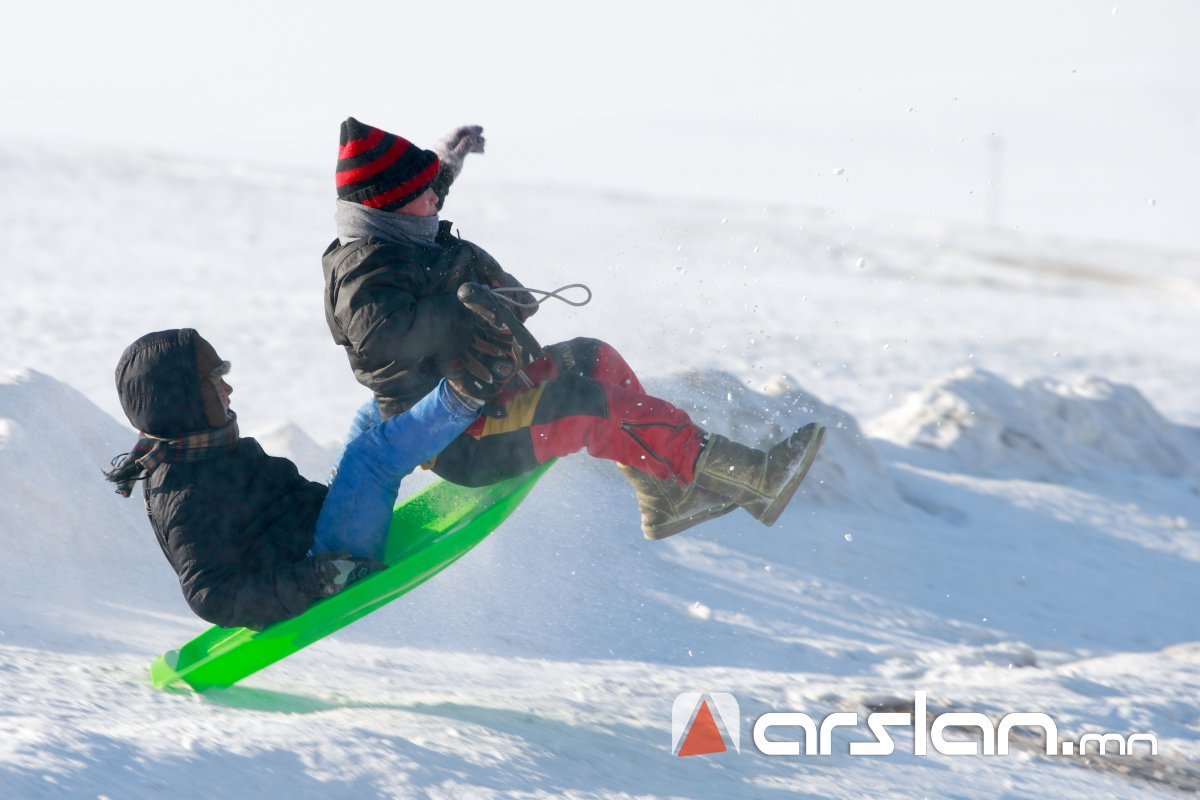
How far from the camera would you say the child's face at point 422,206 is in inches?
126

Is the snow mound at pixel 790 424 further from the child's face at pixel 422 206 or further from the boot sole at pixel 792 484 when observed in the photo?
the child's face at pixel 422 206

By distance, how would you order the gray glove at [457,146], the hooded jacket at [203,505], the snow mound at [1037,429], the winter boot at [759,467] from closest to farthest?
the hooded jacket at [203,505]
the winter boot at [759,467]
the gray glove at [457,146]
the snow mound at [1037,429]

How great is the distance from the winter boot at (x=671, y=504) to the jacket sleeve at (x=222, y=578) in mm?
1063

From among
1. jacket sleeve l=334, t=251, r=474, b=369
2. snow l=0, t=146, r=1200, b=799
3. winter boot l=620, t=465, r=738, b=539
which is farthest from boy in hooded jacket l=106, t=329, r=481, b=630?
winter boot l=620, t=465, r=738, b=539

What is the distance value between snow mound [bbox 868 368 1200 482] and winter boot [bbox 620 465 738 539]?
4.17m

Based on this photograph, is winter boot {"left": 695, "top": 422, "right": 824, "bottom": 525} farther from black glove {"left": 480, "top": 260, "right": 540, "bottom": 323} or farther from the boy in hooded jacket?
the boy in hooded jacket

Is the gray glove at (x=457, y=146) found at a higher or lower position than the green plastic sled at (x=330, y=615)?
higher

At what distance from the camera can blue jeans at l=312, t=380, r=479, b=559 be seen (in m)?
3.13

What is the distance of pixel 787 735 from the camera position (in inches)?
132

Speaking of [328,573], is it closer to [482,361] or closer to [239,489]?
[239,489]

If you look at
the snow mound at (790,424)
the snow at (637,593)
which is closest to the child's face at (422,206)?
the snow at (637,593)

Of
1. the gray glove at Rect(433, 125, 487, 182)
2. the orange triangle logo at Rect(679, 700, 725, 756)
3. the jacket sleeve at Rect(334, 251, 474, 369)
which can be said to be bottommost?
the orange triangle logo at Rect(679, 700, 725, 756)

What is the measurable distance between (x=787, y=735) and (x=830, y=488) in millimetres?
3006

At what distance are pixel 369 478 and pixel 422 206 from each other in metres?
0.73
